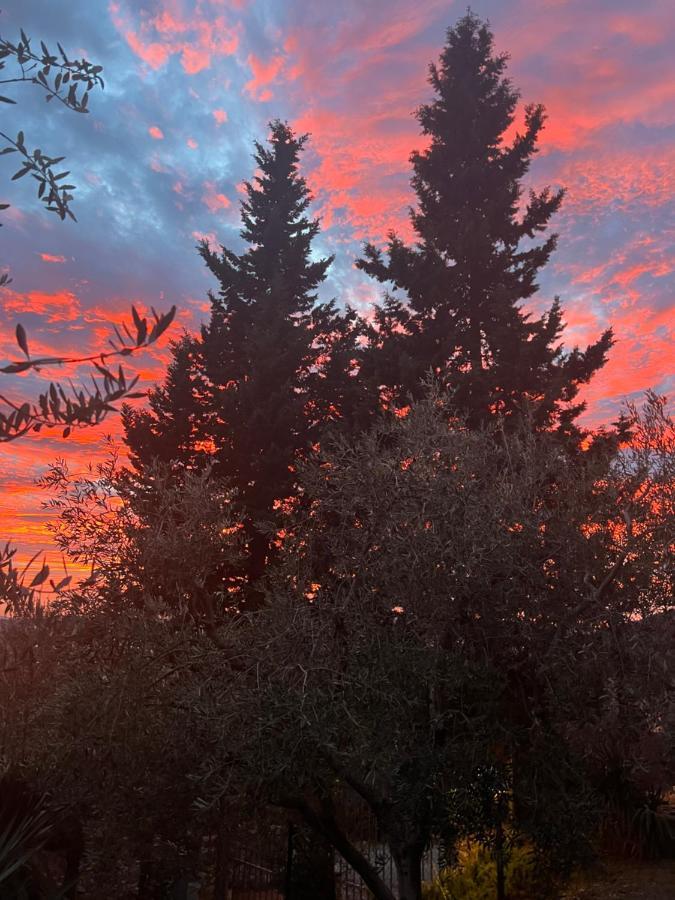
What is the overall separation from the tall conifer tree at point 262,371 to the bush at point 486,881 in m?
8.61

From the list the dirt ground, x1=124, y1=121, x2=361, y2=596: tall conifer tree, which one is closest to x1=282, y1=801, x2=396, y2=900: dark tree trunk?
the dirt ground

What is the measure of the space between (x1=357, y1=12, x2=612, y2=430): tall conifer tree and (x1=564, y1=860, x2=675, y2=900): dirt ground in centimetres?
1067

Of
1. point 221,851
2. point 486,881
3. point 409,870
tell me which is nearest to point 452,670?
point 409,870

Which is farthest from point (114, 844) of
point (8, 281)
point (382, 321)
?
point (382, 321)

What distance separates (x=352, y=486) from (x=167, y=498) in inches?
123

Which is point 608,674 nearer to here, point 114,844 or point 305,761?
point 305,761

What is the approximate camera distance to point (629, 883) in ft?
46.0

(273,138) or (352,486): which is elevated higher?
(273,138)

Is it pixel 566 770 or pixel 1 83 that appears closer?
pixel 1 83

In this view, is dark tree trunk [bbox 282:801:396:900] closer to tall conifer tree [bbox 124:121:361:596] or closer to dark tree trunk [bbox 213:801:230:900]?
dark tree trunk [bbox 213:801:230:900]

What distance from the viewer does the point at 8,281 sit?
3.13 m

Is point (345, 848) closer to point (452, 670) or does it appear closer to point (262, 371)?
point (452, 670)

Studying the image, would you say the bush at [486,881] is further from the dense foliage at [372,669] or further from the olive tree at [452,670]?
the olive tree at [452,670]

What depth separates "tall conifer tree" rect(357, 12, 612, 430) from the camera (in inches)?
813
